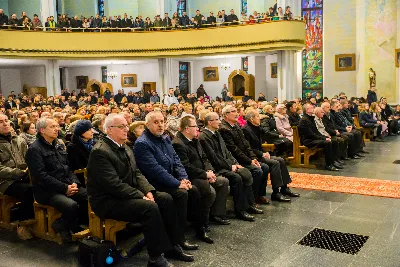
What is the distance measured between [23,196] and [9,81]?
1973cm

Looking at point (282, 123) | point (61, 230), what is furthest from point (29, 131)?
point (282, 123)

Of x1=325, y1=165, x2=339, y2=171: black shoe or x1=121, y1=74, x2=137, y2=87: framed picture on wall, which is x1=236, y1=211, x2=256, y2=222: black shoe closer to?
x1=325, y1=165, x2=339, y2=171: black shoe

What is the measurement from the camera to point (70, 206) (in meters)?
4.54

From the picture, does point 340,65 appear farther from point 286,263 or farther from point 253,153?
point 286,263

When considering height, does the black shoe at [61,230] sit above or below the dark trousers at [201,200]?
below

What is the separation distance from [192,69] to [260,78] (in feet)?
12.6

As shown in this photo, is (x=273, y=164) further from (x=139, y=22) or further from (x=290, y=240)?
(x=139, y=22)

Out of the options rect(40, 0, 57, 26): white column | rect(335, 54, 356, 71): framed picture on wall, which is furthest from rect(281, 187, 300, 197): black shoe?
rect(40, 0, 57, 26): white column

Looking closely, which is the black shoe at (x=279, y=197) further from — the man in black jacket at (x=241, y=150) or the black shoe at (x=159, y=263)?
the black shoe at (x=159, y=263)

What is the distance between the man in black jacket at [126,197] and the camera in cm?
403

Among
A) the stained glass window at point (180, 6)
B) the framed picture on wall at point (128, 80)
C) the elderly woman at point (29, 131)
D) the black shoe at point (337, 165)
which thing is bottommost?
the black shoe at point (337, 165)

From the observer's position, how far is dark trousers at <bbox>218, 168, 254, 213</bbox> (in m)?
5.57

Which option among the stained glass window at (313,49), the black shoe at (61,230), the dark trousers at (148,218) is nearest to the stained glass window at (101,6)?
the stained glass window at (313,49)

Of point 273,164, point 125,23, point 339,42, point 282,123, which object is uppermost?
point 125,23
